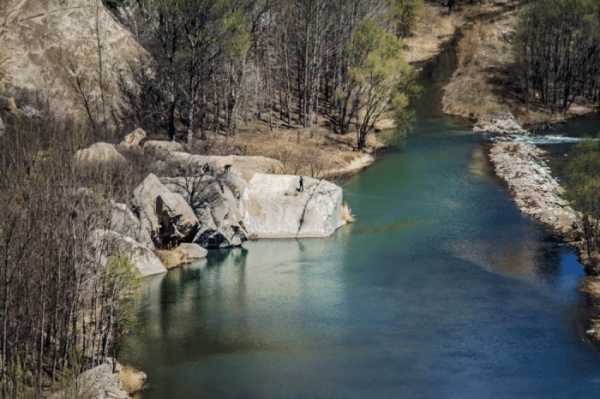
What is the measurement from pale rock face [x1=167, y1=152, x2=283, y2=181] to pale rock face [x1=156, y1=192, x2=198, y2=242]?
22.2ft

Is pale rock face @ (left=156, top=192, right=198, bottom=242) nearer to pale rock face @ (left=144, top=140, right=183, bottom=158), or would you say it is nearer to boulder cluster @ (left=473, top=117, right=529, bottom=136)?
pale rock face @ (left=144, top=140, right=183, bottom=158)

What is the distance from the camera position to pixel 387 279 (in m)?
43.2

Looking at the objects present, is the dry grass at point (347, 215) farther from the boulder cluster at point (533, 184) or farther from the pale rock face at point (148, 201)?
the pale rock face at point (148, 201)

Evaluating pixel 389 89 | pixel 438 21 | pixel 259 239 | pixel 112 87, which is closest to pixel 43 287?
pixel 259 239

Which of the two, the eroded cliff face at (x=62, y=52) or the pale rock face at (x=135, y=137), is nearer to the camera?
the pale rock face at (x=135, y=137)

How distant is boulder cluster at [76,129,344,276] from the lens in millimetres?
45219

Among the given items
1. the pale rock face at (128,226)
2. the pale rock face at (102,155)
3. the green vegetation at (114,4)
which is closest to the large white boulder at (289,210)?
the pale rock face at (128,226)

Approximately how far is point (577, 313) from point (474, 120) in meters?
54.0

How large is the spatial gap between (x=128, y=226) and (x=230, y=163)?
1449cm

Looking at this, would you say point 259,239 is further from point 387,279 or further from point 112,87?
point 112,87

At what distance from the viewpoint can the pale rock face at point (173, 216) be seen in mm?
45812

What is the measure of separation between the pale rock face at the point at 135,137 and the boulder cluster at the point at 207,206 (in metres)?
1.62

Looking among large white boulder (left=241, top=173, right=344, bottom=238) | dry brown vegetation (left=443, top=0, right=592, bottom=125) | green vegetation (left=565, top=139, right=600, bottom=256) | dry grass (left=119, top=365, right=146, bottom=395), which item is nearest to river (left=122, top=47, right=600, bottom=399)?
dry grass (left=119, top=365, right=146, bottom=395)

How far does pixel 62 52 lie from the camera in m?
66.8
